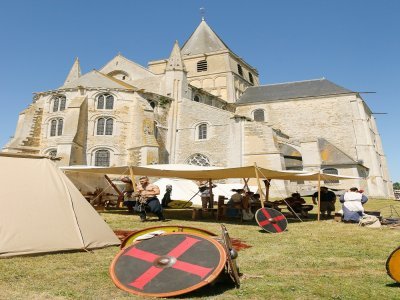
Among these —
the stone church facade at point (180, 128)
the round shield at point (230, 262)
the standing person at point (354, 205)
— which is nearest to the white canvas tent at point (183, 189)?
the stone church facade at point (180, 128)

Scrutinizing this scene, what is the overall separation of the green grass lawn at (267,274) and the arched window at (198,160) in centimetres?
1990

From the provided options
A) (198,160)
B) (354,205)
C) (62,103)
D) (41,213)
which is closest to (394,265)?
(41,213)

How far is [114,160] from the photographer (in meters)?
24.1

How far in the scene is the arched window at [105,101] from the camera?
2525 cm

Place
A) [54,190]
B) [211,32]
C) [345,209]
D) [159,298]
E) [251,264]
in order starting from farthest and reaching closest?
[211,32] → [345,209] → [54,190] → [251,264] → [159,298]

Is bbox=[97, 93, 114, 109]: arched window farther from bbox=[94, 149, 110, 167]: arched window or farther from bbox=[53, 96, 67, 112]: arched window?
bbox=[94, 149, 110, 167]: arched window

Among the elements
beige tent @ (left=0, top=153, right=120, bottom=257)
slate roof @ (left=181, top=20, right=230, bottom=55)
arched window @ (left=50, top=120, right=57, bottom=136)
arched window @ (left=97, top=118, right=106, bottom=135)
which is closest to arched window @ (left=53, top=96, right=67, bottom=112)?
arched window @ (left=50, top=120, right=57, bottom=136)

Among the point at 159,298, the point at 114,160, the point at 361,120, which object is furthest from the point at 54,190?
the point at 361,120

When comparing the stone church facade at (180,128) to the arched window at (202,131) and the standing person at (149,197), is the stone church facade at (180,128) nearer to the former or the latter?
the arched window at (202,131)

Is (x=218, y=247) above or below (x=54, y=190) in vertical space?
below

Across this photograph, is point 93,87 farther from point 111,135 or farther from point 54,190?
point 54,190

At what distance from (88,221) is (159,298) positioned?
2.93 meters

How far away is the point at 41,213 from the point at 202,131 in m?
22.4

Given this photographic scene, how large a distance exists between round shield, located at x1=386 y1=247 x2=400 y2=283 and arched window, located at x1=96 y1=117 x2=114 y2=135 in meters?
23.5
